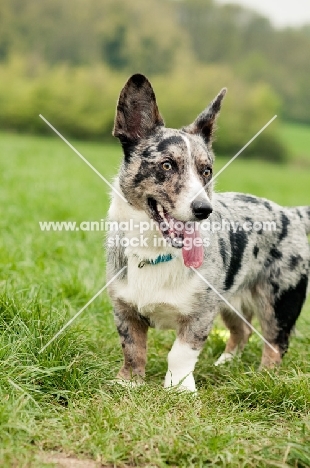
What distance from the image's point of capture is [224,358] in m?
4.78

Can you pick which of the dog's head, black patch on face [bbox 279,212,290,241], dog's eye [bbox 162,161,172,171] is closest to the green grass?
black patch on face [bbox 279,212,290,241]

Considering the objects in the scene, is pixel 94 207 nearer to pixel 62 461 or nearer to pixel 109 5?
pixel 62 461

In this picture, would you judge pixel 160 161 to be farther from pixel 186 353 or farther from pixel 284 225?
pixel 284 225

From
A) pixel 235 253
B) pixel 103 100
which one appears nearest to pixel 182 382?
pixel 235 253

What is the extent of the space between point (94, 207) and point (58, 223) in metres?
2.27

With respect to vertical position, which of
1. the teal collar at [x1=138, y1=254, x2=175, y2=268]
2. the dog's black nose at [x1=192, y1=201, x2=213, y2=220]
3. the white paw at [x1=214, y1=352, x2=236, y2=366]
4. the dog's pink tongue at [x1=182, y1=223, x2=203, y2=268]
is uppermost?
the dog's black nose at [x1=192, y1=201, x2=213, y2=220]

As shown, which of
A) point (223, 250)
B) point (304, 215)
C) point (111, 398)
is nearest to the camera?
point (111, 398)

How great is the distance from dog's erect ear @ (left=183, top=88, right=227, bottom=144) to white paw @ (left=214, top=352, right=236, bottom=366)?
1.53m

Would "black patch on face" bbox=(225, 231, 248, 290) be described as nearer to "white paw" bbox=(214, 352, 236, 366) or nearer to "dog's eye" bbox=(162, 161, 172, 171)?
"white paw" bbox=(214, 352, 236, 366)

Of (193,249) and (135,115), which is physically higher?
(135,115)

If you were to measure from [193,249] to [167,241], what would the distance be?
203mm

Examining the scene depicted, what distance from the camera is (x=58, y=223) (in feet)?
26.6

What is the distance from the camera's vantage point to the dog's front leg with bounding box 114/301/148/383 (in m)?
4.16

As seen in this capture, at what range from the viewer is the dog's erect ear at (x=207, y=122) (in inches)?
167
